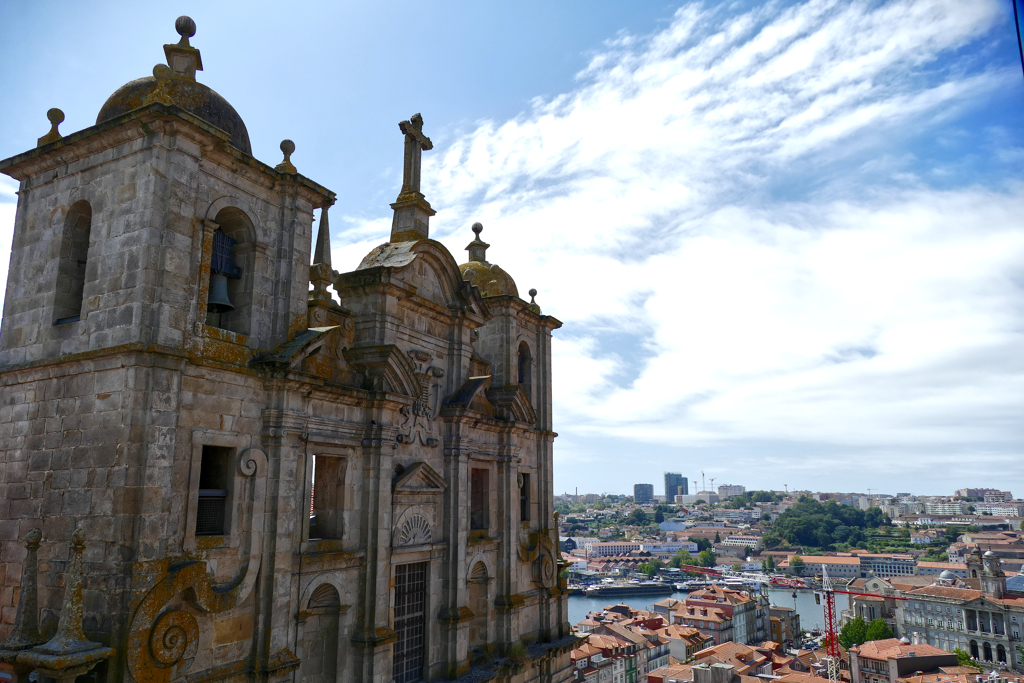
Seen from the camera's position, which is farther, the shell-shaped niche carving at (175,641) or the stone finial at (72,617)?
the shell-shaped niche carving at (175,641)

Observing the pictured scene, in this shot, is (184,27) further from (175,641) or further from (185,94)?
(175,641)

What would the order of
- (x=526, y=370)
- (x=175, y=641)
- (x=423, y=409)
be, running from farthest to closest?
(x=526, y=370) → (x=423, y=409) → (x=175, y=641)

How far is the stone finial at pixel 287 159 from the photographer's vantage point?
1512 centimetres

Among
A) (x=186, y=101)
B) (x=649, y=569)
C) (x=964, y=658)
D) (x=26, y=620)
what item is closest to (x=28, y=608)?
(x=26, y=620)

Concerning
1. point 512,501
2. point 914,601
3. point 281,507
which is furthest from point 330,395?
point 914,601

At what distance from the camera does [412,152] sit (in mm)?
21828

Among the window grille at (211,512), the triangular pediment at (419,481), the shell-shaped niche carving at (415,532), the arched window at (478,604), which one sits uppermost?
the triangular pediment at (419,481)

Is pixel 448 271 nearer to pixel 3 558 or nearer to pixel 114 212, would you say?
pixel 114 212

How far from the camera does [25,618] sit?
10.9 m

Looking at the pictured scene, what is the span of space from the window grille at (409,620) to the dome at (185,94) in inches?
444

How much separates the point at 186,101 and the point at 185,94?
0.53ft

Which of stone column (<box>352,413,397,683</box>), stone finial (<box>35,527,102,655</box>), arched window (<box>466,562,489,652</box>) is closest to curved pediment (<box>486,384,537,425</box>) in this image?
arched window (<box>466,562,489,652</box>)

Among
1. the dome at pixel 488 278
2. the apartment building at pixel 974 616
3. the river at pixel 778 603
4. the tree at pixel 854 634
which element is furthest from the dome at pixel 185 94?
the river at pixel 778 603

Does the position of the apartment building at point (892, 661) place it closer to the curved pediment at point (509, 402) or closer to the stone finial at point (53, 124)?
the curved pediment at point (509, 402)
